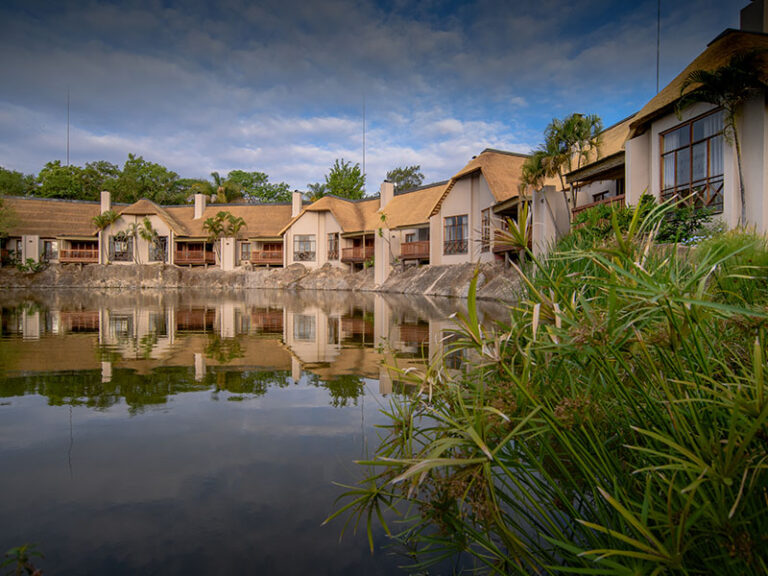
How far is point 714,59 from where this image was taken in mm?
14023

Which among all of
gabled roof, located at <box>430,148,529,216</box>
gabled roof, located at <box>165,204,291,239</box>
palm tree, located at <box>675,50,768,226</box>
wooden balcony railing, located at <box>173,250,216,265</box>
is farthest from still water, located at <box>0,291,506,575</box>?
wooden balcony railing, located at <box>173,250,216,265</box>

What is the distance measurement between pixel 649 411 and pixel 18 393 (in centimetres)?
706

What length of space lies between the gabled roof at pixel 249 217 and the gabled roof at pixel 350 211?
158 inches

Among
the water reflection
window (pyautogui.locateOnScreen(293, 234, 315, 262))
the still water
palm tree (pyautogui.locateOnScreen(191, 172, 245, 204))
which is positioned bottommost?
the still water

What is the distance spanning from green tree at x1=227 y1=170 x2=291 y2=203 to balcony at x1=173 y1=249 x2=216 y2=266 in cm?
2065

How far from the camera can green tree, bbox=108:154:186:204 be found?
6425 centimetres

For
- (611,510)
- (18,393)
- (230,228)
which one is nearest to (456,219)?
(230,228)

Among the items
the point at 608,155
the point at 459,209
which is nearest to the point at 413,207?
the point at 459,209

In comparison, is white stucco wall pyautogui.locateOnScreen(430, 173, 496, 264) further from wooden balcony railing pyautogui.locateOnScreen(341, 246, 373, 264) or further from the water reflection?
the water reflection

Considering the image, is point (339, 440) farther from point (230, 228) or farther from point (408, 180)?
point (408, 180)

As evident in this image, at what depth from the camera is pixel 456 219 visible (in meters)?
34.9

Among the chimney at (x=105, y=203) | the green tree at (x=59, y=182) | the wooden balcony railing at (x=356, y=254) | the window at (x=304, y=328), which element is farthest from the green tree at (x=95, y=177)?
the window at (x=304, y=328)

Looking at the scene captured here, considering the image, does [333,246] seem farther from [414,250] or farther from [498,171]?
[498,171]

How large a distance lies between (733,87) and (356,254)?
34.6m
